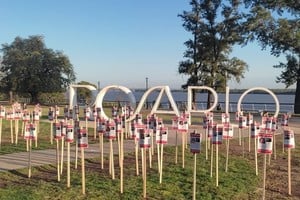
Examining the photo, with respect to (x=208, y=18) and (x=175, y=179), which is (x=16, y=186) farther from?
(x=208, y=18)

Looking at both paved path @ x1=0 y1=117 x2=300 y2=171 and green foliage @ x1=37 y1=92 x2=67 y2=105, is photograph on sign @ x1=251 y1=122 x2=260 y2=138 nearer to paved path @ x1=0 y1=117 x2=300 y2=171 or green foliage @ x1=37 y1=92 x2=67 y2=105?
paved path @ x1=0 y1=117 x2=300 y2=171

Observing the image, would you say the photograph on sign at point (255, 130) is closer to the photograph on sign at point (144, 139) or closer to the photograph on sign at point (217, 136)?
the photograph on sign at point (217, 136)

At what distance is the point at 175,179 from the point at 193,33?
117ft

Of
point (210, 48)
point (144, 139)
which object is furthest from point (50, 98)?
point (144, 139)

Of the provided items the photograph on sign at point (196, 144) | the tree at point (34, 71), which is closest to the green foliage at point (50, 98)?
the tree at point (34, 71)

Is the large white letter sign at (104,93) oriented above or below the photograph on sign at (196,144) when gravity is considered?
above

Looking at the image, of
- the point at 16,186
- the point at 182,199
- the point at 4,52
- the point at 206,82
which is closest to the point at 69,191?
the point at 16,186

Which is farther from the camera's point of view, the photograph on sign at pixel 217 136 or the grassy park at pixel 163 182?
the photograph on sign at pixel 217 136

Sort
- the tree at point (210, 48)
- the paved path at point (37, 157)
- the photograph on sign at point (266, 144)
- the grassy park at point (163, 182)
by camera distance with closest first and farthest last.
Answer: the photograph on sign at point (266, 144), the grassy park at point (163, 182), the paved path at point (37, 157), the tree at point (210, 48)

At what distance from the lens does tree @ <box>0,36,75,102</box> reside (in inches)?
2181

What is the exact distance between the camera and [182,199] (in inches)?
382

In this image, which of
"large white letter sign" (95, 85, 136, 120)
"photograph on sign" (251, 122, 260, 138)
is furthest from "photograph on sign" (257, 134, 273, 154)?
"large white letter sign" (95, 85, 136, 120)

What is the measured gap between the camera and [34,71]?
55.5m

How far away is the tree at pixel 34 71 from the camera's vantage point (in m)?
55.4
